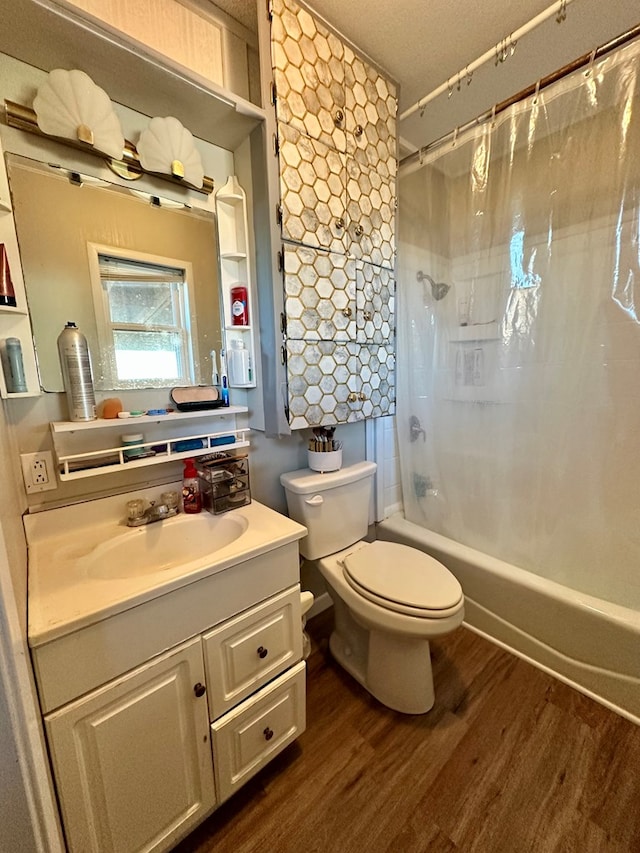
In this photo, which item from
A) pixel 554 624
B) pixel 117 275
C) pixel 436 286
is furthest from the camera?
pixel 436 286

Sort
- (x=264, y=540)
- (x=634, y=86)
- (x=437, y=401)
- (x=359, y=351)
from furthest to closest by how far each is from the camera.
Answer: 1. (x=437, y=401)
2. (x=359, y=351)
3. (x=634, y=86)
4. (x=264, y=540)

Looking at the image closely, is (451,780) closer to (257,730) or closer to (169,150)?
(257,730)

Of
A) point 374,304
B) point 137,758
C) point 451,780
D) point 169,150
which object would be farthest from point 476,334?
point 137,758

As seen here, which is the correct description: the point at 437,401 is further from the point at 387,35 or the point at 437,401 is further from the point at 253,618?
the point at 387,35

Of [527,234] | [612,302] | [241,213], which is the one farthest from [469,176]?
[241,213]

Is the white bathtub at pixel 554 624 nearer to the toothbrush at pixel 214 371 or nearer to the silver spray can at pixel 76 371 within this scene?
the toothbrush at pixel 214 371

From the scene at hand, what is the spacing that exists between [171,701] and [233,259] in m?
1.31

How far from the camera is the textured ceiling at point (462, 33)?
3.44 ft

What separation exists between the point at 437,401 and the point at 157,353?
4.15 ft

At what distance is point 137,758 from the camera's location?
2.46ft

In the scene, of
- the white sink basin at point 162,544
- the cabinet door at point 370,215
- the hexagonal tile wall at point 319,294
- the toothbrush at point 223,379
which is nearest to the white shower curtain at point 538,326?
the cabinet door at point 370,215

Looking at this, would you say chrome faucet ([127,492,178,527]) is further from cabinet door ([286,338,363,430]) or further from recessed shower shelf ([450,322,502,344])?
recessed shower shelf ([450,322,502,344])

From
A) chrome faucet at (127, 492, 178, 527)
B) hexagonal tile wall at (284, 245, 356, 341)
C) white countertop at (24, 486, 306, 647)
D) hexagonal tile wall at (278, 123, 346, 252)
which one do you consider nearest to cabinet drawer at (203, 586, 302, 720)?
white countertop at (24, 486, 306, 647)

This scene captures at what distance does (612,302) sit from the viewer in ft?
4.02
